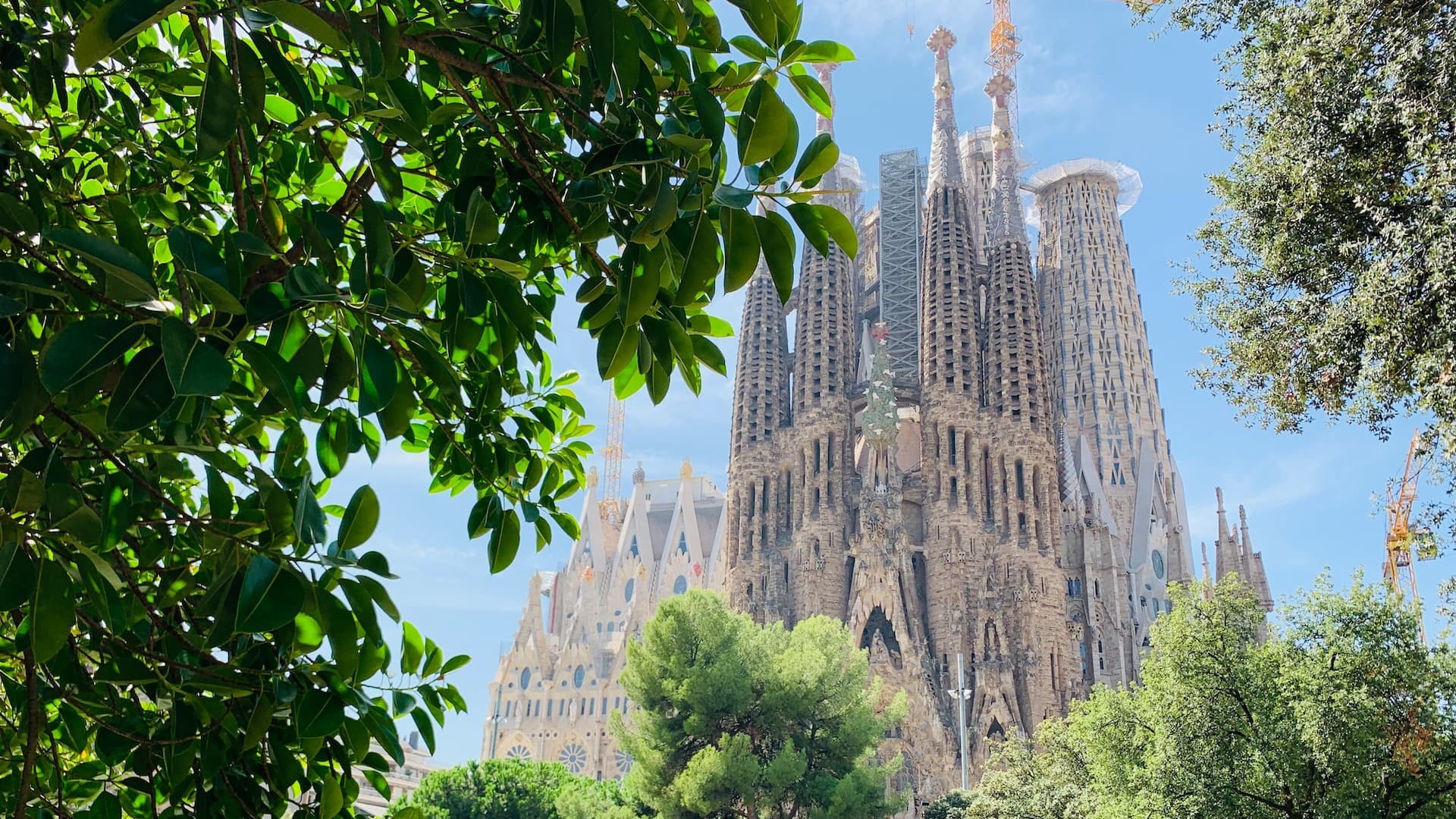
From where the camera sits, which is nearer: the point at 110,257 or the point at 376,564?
the point at 110,257

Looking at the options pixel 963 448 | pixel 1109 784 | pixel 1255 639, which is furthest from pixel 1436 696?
pixel 963 448

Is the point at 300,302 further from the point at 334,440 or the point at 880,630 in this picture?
the point at 880,630

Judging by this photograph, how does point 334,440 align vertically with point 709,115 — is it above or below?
below

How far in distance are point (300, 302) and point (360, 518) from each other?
0.48 m

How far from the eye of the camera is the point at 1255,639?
19.1 m

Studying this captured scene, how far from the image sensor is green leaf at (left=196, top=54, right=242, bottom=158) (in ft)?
6.39

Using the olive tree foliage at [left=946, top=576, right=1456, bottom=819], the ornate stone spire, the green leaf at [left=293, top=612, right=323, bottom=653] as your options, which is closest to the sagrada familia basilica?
the ornate stone spire

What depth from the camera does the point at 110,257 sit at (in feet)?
5.96

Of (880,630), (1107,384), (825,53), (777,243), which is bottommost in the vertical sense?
(777,243)

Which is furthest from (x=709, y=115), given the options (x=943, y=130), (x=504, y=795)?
(x=943, y=130)

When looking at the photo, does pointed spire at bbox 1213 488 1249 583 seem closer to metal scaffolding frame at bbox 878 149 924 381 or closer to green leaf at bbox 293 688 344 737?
metal scaffolding frame at bbox 878 149 924 381

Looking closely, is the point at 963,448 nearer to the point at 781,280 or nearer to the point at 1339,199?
the point at 1339,199

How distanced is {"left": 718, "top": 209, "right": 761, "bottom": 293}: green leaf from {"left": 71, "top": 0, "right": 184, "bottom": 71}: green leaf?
2.98 feet

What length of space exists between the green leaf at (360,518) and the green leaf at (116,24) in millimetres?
915
